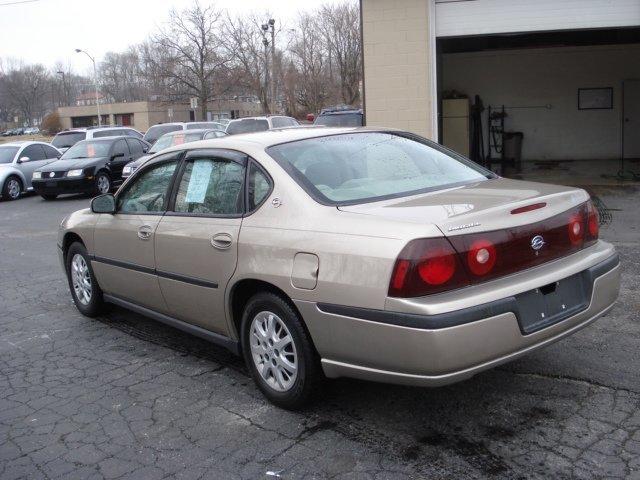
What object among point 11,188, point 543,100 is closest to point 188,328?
point 11,188

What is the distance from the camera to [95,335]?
555cm

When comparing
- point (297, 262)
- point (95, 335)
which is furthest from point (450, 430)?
point (95, 335)

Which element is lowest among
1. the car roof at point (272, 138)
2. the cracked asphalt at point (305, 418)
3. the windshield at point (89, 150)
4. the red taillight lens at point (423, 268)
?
the cracked asphalt at point (305, 418)

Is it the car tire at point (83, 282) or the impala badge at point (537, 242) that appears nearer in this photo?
the impala badge at point (537, 242)

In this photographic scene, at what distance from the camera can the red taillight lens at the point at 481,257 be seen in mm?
3195

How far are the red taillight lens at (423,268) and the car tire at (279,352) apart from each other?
0.73m

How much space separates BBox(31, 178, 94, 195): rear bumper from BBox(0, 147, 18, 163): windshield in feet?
8.19

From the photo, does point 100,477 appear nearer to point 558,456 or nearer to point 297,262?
point 297,262

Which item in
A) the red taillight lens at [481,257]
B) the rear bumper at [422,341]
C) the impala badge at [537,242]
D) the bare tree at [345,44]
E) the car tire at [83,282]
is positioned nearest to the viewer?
the rear bumper at [422,341]

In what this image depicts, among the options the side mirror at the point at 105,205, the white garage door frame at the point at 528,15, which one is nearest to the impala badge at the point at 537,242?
the side mirror at the point at 105,205

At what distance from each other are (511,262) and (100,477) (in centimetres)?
231

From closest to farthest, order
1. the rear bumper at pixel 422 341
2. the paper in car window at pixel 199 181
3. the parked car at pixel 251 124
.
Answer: the rear bumper at pixel 422 341
the paper in car window at pixel 199 181
the parked car at pixel 251 124

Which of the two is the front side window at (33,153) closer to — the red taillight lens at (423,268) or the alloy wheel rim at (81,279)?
the alloy wheel rim at (81,279)

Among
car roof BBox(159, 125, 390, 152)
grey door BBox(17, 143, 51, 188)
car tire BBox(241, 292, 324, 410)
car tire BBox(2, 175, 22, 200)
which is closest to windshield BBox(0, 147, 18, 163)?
grey door BBox(17, 143, 51, 188)
